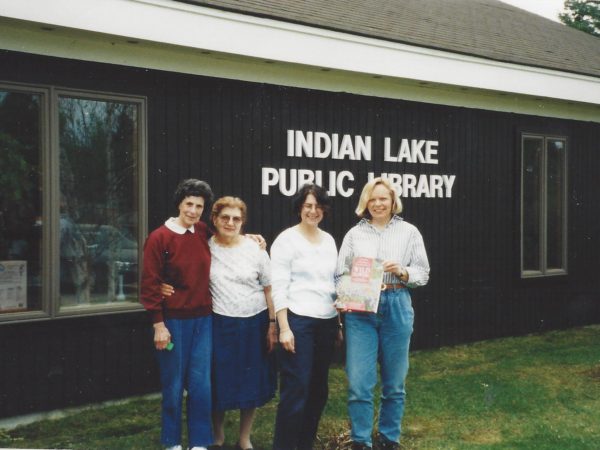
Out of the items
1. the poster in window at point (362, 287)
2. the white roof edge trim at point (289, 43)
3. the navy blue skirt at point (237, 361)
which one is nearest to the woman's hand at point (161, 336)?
the navy blue skirt at point (237, 361)

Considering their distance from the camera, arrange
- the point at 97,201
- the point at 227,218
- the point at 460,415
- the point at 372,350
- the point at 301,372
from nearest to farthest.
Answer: the point at 301,372 → the point at 227,218 → the point at 372,350 → the point at 460,415 → the point at 97,201

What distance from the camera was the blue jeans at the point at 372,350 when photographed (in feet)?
14.9

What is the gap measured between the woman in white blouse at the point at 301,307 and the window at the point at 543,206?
214 inches

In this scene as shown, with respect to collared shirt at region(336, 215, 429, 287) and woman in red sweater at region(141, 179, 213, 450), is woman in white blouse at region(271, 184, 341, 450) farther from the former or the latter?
woman in red sweater at region(141, 179, 213, 450)

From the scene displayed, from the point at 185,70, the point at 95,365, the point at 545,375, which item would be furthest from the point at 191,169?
the point at 545,375

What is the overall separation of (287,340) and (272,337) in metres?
0.32

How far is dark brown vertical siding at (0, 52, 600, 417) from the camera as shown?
5.75 meters

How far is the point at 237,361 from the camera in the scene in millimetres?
4566

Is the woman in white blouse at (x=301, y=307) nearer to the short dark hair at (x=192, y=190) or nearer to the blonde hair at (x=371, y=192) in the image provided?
the blonde hair at (x=371, y=192)

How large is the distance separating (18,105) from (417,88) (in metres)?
4.46

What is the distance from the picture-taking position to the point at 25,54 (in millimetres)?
5512

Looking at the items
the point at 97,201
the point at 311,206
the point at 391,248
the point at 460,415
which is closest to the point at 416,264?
the point at 391,248

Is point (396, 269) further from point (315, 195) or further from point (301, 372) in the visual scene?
point (301, 372)

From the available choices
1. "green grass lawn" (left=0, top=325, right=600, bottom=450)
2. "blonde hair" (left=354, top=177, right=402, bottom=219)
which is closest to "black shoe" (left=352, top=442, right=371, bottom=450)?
"green grass lawn" (left=0, top=325, right=600, bottom=450)
